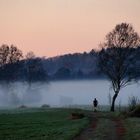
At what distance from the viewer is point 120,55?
76250 millimetres

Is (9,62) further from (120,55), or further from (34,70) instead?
(120,55)

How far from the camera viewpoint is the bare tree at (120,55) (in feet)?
251

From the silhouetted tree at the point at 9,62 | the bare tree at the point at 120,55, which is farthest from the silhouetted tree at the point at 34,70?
the bare tree at the point at 120,55

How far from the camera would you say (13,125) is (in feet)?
160

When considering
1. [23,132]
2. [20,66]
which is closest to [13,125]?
[23,132]

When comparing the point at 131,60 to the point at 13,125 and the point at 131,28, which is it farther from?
the point at 13,125

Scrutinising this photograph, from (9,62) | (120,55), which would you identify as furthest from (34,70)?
(120,55)

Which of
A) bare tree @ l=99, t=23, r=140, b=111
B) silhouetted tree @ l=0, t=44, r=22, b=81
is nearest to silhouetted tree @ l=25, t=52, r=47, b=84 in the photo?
silhouetted tree @ l=0, t=44, r=22, b=81

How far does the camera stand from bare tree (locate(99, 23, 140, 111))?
76625 millimetres

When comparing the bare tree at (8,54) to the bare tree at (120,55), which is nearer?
the bare tree at (120,55)

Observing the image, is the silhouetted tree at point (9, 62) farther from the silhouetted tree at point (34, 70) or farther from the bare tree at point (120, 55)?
the bare tree at point (120, 55)

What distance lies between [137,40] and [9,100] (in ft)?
210

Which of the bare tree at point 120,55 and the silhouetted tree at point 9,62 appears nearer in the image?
the bare tree at point 120,55

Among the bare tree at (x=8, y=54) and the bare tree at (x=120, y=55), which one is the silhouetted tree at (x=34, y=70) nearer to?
the bare tree at (x=8, y=54)
